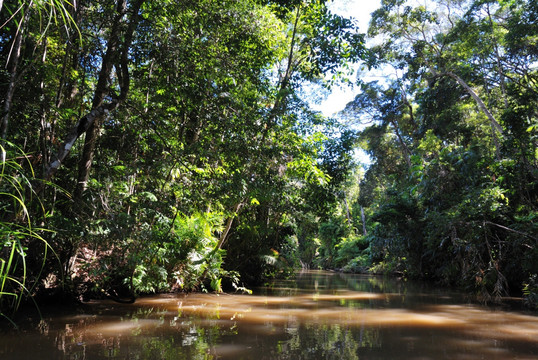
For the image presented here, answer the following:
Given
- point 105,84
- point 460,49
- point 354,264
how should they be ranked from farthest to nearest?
point 354,264
point 460,49
point 105,84

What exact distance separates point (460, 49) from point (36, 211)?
15569mm

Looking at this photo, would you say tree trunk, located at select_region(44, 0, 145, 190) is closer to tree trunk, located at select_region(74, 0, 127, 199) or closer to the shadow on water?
tree trunk, located at select_region(74, 0, 127, 199)

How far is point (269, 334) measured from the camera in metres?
4.21

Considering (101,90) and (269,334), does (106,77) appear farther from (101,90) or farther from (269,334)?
(269,334)

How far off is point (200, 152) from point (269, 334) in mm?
2772

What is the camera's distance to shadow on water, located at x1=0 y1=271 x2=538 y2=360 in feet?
11.0

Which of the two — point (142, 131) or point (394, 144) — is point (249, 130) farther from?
point (394, 144)

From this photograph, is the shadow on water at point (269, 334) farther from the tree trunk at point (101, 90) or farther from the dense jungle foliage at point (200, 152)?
the tree trunk at point (101, 90)

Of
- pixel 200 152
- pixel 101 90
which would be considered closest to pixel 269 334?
pixel 200 152

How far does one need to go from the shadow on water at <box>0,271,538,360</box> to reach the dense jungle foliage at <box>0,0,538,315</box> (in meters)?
0.72

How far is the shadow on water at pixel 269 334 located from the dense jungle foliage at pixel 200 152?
0.72 meters

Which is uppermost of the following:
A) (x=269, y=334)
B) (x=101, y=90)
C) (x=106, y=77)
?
(x=106, y=77)

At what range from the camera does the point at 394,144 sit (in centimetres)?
2159

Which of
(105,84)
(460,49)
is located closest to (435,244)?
(460,49)
